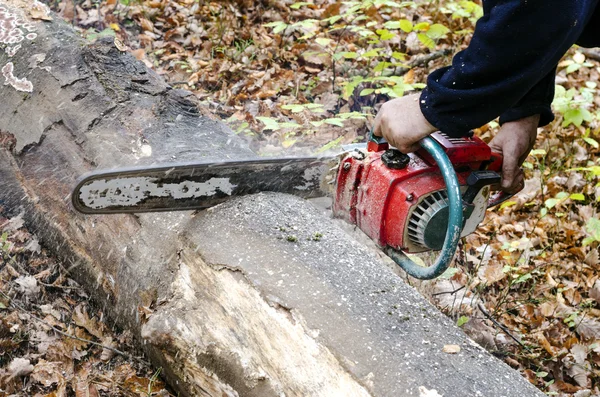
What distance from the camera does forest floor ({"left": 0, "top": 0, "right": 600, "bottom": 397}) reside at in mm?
2582

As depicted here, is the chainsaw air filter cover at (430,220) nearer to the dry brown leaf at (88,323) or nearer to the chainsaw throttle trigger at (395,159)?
the chainsaw throttle trigger at (395,159)

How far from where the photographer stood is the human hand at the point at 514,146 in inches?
90.1

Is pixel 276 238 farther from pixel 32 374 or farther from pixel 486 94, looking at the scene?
pixel 32 374

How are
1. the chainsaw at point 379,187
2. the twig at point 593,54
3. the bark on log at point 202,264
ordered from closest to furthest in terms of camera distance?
the bark on log at point 202,264
the chainsaw at point 379,187
the twig at point 593,54

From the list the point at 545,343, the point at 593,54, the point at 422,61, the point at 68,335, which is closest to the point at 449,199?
→ the point at 545,343

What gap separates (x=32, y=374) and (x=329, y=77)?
333 centimetres

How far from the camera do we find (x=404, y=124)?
2014mm

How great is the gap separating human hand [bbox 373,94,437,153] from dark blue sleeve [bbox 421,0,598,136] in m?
0.06

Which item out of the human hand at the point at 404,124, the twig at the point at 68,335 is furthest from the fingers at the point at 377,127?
the twig at the point at 68,335

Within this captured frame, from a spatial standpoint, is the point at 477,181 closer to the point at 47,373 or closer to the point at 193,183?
the point at 193,183

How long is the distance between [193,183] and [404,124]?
2.84 ft

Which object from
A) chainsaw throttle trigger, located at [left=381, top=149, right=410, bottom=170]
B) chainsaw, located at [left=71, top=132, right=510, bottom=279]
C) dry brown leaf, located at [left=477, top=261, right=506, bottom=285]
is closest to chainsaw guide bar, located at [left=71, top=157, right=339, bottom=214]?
chainsaw, located at [left=71, top=132, right=510, bottom=279]

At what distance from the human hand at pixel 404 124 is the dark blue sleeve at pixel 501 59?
0.19 ft

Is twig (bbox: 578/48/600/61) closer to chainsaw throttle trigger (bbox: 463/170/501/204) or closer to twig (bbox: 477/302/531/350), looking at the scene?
twig (bbox: 477/302/531/350)
